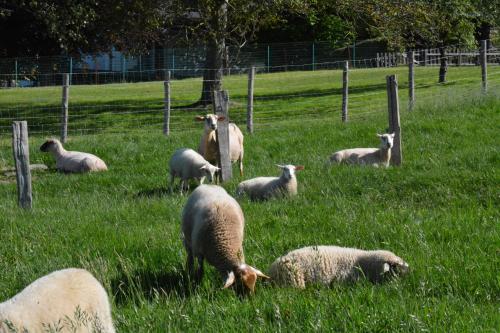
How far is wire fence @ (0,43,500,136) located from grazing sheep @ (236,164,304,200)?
9.10 meters

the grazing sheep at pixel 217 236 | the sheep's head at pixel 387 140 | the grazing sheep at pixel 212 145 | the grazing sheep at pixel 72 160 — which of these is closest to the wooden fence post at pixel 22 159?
the grazing sheep at pixel 217 236

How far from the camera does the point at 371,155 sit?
1335 centimetres

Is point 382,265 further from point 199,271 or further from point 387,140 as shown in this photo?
point 387,140

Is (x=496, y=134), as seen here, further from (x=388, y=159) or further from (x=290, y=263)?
(x=290, y=263)

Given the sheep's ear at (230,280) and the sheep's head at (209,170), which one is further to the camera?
the sheep's head at (209,170)

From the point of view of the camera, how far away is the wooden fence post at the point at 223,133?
11352 mm

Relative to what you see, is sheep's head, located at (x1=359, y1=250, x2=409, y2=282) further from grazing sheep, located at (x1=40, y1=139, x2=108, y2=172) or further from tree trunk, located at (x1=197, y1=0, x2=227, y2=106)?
tree trunk, located at (x1=197, y1=0, x2=227, y2=106)

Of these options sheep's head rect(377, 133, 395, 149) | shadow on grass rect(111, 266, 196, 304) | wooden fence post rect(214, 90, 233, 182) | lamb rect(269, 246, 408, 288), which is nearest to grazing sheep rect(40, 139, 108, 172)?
wooden fence post rect(214, 90, 233, 182)

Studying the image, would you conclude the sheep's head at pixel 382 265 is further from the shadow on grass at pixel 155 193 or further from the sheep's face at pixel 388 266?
the shadow on grass at pixel 155 193

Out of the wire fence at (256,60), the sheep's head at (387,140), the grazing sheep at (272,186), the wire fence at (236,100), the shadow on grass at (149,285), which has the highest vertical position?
the wire fence at (256,60)

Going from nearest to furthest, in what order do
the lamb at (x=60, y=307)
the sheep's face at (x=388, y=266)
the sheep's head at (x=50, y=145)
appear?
the lamb at (x=60, y=307)
the sheep's face at (x=388, y=266)
the sheep's head at (x=50, y=145)

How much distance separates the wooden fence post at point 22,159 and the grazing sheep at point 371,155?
507 centimetres

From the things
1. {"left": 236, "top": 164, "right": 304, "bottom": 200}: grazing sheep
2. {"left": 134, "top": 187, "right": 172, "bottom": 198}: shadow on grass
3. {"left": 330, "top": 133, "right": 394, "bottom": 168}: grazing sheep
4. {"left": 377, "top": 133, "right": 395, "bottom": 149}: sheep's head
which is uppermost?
{"left": 377, "top": 133, "right": 395, "bottom": 149}: sheep's head

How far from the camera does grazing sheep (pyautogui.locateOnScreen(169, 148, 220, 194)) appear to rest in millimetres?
11906
